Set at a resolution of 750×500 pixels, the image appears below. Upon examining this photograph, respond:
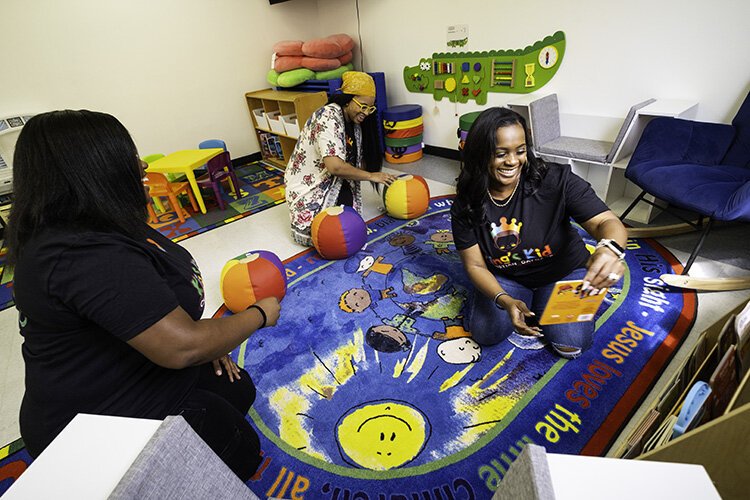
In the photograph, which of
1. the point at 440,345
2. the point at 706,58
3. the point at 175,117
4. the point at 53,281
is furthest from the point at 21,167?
the point at 175,117

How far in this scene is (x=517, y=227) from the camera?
1539 millimetres

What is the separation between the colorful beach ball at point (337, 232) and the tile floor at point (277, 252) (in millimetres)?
371

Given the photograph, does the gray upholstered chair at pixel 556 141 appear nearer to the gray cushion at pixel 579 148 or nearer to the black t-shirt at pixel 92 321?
the gray cushion at pixel 579 148

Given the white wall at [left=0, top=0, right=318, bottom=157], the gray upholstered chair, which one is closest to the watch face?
the gray upholstered chair

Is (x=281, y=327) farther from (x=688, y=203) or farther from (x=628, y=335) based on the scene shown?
(x=688, y=203)

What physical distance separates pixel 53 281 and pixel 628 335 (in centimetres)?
202

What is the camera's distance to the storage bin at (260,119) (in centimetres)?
439

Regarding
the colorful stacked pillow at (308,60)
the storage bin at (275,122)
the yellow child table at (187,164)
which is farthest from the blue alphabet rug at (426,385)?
the colorful stacked pillow at (308,60)

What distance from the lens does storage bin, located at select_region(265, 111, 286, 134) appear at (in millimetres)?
4105

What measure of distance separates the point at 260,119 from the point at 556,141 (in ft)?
10.8

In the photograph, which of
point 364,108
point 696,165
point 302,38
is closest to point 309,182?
point 364,108

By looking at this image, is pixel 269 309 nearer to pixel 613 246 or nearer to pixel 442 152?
pixel 613 246

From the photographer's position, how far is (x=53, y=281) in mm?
785

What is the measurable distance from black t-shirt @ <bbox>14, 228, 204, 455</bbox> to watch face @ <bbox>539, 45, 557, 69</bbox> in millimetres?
2985
